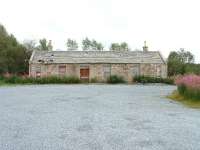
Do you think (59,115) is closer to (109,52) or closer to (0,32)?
(109,52)

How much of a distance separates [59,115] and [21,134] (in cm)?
305

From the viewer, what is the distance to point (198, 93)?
49.7 ft

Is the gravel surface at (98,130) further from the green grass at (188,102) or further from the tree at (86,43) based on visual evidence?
the tree at (86,43)

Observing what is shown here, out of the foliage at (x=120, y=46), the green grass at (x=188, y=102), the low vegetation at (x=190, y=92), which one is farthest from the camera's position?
the foliage at (x=120, y=46)

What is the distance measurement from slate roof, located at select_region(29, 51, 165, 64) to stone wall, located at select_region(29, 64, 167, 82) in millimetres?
487

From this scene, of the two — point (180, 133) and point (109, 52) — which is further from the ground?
point (109, 52)

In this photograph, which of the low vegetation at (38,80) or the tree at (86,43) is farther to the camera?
the tree at (86,43)

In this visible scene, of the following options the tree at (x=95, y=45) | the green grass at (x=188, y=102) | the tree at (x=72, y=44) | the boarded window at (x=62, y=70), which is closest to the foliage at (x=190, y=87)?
the green grass at (x=188, y=102)

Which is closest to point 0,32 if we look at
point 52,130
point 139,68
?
point 139,68

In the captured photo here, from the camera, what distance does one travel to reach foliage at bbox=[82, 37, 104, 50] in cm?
6656

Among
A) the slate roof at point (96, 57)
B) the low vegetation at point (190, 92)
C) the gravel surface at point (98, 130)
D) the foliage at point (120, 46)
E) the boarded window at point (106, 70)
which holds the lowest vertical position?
the gravel surface at point (98, 130)

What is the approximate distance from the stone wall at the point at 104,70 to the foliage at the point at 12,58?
239 inches

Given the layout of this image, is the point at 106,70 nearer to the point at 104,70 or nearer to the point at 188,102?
the point at 104,70

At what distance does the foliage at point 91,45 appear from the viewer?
218 ft
